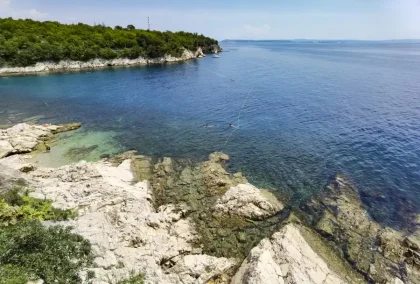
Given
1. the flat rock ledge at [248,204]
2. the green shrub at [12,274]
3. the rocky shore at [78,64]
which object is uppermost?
the rocky shore at [78,64]

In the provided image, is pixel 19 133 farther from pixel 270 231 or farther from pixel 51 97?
pixel 270 231

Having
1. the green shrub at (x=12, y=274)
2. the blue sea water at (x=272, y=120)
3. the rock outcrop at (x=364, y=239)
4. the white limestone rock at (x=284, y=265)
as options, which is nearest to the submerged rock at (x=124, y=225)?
the white limestone rock at (x=284, y=265)

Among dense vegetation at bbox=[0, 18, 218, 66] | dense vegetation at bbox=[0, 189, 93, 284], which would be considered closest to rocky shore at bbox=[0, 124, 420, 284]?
dense vegetation at bbox=[0, 189, 93, 284]

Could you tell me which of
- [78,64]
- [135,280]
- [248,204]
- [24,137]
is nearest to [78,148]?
[24,137]

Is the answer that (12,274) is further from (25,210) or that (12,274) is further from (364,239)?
(364,239)

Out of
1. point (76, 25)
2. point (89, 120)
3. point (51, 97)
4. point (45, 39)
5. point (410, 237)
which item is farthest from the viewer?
point (76, 25)

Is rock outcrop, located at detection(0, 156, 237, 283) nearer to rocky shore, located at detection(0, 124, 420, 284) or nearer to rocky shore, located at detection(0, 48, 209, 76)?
rocky shore, located at detection(0, 124, 420, 284)

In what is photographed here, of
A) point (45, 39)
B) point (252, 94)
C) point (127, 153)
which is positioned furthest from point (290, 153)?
point (45, 39)

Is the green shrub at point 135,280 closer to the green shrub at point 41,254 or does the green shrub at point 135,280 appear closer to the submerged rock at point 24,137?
the green shrub at point 41,254
